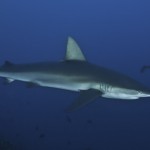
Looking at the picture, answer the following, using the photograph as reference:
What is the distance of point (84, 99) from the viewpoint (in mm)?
4750

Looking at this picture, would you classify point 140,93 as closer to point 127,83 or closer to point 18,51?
point 127,83

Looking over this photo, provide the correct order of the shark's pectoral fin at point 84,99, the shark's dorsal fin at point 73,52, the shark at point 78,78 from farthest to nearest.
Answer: the shark's dorsal fin at point 73,52, the shark at point 78,78, the shark's pectoral fin at point 84,99

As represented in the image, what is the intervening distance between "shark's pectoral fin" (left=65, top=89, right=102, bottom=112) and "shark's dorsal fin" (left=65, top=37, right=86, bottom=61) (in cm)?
82

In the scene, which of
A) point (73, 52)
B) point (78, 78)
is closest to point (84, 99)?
point (78, 78)

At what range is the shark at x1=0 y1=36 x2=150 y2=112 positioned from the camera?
15.9 ft

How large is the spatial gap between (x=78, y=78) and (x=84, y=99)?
0.58m

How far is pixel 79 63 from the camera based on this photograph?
18.2 ft

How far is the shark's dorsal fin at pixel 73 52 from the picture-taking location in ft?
18.5

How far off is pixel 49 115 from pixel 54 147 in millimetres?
3289

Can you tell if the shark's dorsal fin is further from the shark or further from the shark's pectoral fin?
the shark's pectoral fin

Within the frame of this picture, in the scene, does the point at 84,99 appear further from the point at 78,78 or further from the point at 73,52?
the point at 73,52

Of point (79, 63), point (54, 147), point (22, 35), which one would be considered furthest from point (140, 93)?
point (22, 35)

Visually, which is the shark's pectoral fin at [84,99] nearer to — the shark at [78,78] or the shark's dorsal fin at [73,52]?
the shark at [78,78]

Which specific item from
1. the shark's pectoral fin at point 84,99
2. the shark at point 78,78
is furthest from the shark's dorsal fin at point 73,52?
the shark's pectoral fin at point 84,99
